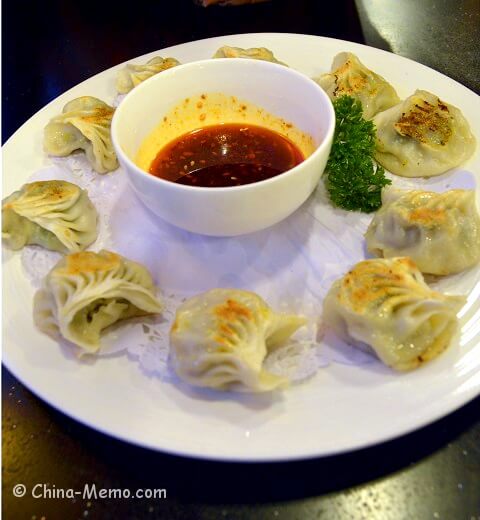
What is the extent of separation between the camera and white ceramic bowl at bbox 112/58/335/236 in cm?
203

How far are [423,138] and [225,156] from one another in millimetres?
941

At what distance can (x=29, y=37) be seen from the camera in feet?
14.7

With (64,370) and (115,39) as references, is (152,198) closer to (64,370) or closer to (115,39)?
(64,370)

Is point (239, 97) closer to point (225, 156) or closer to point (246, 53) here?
point (225, 156)

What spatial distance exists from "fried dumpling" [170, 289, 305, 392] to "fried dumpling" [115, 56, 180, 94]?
1.59 m

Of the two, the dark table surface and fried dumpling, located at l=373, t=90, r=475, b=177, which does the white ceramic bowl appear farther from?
the dark table surface

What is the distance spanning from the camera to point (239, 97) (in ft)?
8.72

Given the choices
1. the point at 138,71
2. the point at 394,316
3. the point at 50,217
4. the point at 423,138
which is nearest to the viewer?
the point at 394,316

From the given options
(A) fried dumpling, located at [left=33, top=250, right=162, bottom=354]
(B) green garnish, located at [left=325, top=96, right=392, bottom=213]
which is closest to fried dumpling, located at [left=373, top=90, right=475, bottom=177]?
(B) green garnish, located at [left=325, top=96, right=392, bottom=213]

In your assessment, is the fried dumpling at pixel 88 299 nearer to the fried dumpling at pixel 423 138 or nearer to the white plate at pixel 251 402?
the white plate at pixel 251 402

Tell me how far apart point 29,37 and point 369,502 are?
14.1 feet

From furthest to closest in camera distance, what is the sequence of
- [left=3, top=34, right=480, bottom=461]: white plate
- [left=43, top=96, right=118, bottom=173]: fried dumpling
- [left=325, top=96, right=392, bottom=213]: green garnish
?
[left=43, top=96, right=118, bottom=173]: fried dumpling
[left=325, top=96, right=392, bottom=213]: green garnish
[left=3, top=34, right=480, bottom=461]: white plate

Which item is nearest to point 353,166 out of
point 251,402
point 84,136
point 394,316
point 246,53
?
point 394,316

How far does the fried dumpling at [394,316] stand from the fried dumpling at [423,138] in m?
0.80
